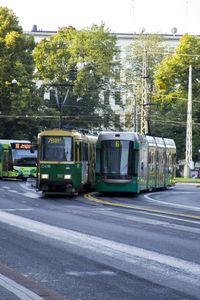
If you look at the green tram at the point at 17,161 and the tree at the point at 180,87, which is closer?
the green tram at the point at 17,161

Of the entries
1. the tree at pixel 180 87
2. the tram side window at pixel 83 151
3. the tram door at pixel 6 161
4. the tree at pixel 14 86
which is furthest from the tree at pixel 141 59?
the tram side window at pixel 83 151

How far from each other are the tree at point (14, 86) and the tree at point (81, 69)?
9.41 meters

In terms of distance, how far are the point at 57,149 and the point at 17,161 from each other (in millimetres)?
18285

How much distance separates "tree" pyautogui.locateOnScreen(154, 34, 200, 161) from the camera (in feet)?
206

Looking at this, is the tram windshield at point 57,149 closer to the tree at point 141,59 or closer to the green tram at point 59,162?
the green tram at point 59,162

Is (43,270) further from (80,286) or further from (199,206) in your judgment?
(199,206)

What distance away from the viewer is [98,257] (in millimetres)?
8898

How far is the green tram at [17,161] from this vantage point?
42875 mm

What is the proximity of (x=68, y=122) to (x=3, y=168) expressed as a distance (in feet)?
75.7

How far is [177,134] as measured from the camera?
2611 inches

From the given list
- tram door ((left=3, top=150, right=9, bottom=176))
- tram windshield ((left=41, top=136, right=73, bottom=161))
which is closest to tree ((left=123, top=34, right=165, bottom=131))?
tram door ((left=3, top=150, right=9, bottom=176))

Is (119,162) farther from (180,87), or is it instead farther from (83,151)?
(180,87)

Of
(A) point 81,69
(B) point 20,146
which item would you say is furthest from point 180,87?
(B) point 20,146

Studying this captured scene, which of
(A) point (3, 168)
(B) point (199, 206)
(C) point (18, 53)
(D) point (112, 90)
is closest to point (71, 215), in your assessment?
(B) point (199, 206)
